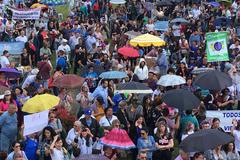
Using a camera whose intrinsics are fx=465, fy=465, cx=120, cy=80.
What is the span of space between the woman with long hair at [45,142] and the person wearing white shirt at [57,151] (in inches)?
7.9

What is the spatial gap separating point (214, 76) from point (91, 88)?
3871mm

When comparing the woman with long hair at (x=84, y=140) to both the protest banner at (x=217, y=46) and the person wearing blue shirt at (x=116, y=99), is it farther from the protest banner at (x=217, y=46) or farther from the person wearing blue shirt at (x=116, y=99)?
the protest banner at (x=217, y=46)

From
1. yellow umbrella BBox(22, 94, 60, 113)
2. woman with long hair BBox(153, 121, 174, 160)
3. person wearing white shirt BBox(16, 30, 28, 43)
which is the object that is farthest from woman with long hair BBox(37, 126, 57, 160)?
person wearing white shirt BBox(16, 30, 28, 43)

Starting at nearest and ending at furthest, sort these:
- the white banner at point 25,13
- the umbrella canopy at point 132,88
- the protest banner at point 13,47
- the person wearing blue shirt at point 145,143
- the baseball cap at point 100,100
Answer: the person wearing blue shirt at point 145,143, the baseball cap at point 100,100, the umbrella canopy at point 132,88, the protest banner at point 13,47, the white banner at point 25,13

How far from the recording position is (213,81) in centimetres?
1298

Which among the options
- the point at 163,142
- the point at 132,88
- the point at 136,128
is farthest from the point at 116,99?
the point at 163,142

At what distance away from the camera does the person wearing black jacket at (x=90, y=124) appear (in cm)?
1070

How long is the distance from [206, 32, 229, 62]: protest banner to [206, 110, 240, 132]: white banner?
3498mm

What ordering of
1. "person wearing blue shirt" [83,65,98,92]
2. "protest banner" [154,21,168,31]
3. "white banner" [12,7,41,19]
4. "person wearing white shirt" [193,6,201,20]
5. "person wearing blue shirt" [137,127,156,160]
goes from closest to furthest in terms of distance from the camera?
"person wearing blue shirt" [137,127,156,160], "person wearing blue shirt" [83,65,98,92], "white banner" [12,7,41,19], "protest banner" [154,21,168,31], "person wearing white shirt" [193,6,201,20]

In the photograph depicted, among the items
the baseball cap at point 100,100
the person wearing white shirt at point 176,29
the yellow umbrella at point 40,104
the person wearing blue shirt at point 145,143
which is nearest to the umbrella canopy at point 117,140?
the person wearing blue shirt at point 145,143

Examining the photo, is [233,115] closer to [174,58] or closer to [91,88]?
[91,88]

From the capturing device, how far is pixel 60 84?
12789 millimetres

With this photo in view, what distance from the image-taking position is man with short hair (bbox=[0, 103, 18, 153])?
35.1 ft

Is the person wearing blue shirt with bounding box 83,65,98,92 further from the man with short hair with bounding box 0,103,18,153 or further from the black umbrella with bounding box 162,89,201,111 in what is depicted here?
the man with short hair with bounding box 0,103,18,153
